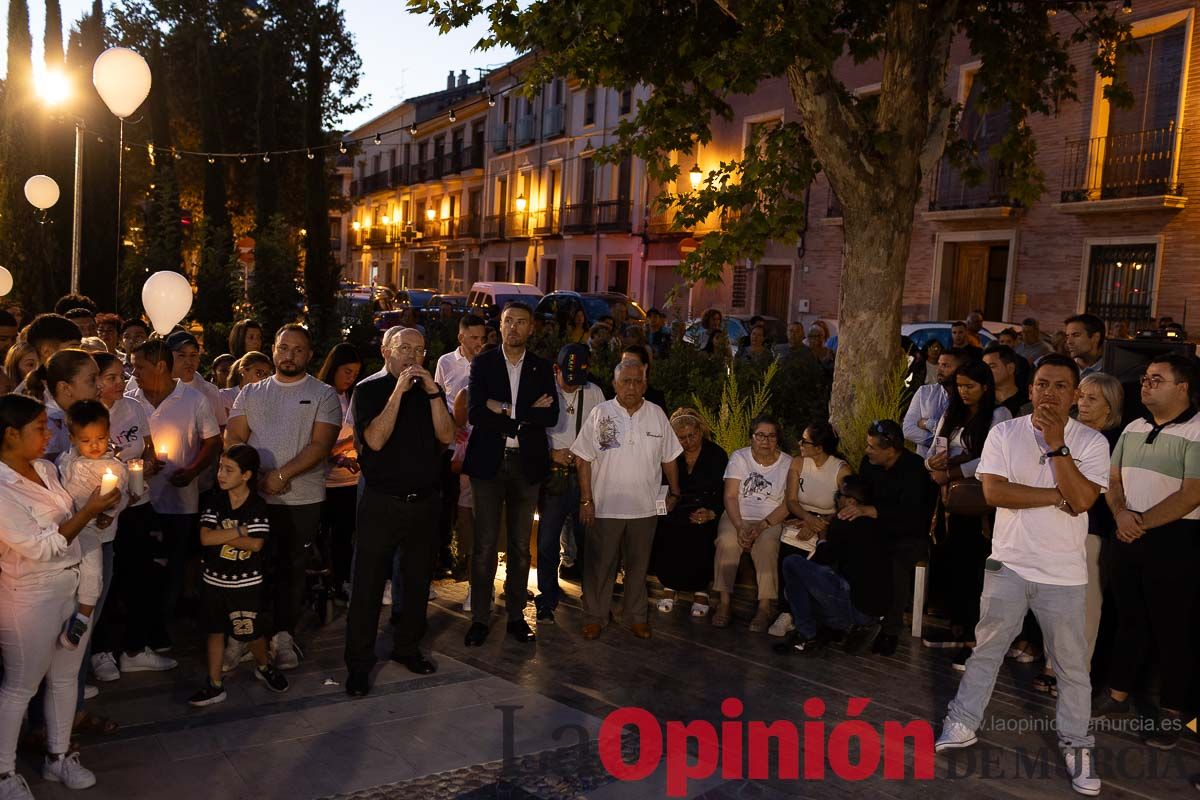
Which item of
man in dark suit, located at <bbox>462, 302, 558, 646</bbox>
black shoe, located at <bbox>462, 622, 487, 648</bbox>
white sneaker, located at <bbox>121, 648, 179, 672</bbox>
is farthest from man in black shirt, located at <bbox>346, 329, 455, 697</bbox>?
white sneaker, located at <bbox>121, 648, 179, 672</bbox>

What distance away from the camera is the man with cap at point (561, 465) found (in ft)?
22.8

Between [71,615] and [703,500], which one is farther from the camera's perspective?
[703,500]

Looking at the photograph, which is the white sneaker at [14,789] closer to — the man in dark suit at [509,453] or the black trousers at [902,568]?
the man in dark suit at [509,453]

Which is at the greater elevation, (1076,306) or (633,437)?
(1076,306)

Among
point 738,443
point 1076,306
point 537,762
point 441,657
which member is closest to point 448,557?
point 441,657

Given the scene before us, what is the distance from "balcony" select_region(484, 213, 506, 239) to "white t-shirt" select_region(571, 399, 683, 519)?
37473mm

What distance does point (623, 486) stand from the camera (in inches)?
264

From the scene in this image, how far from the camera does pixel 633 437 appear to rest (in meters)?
6.70

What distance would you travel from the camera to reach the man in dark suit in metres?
6.46

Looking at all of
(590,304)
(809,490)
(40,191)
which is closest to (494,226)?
(590,304)

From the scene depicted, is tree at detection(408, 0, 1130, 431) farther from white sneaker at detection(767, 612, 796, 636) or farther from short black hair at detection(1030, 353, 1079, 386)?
short black hair at detection(1030, 353, 1079, 386)

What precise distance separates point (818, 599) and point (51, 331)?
4772 millimetres

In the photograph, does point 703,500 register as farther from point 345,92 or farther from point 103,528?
point 345,92

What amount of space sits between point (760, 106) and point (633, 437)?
68.4 ft
